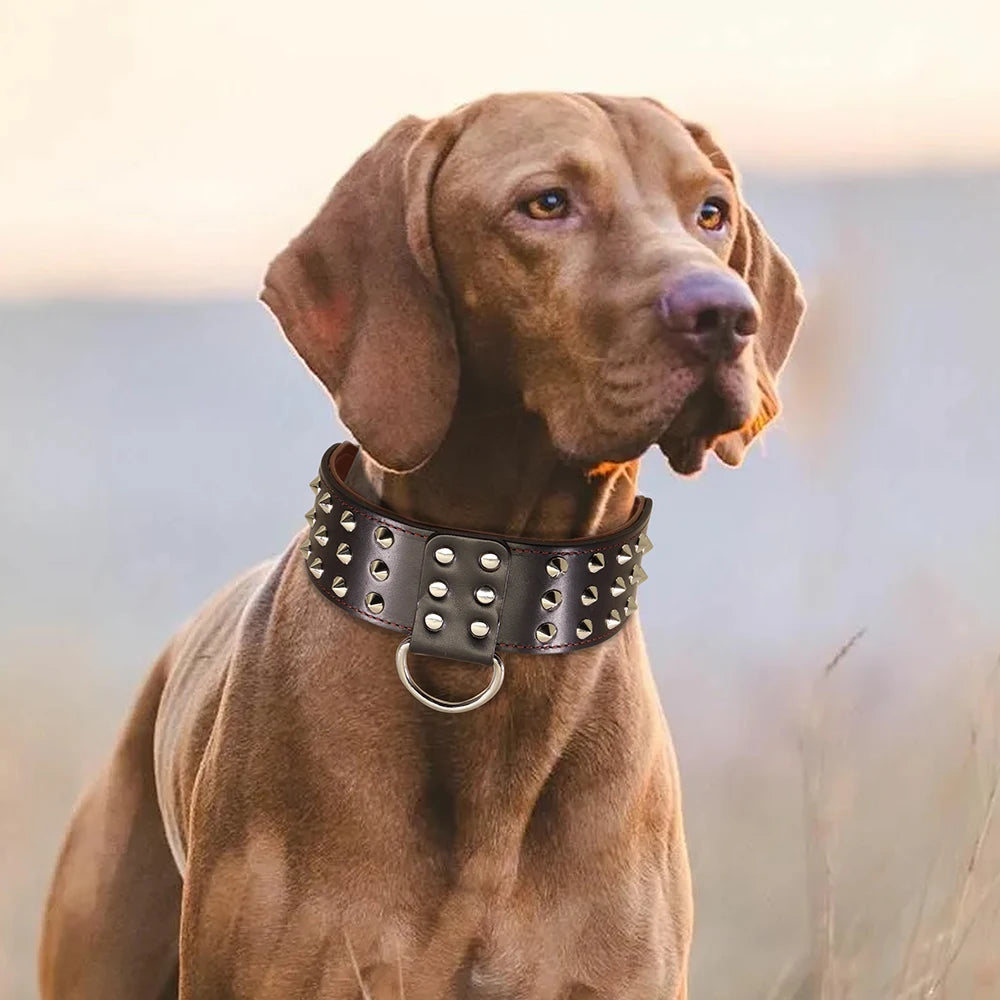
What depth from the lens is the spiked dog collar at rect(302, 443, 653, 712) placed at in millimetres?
2584

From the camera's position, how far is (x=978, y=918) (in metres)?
3.16

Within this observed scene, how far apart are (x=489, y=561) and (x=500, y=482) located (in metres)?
0.16

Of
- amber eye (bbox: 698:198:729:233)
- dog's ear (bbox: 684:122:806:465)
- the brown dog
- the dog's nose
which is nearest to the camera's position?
the dog's nose

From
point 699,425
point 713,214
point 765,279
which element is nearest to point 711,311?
point 699,425

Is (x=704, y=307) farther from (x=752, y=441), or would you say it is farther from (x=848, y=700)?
(x=848, y=700)

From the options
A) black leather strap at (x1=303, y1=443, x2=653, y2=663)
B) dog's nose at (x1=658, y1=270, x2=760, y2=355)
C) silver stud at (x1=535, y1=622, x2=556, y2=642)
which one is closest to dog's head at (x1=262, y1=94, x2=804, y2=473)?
dog's nose at (x1=658, y1=270, x2=760, y2=355)

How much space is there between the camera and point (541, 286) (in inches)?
101

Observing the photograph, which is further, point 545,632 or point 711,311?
point 545,632

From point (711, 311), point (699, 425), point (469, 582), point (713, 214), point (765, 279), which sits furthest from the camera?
point (765, 279)

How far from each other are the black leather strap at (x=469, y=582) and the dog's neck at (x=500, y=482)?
0.08m

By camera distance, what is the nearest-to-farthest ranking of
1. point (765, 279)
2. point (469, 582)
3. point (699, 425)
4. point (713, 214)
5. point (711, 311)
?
1. point (711, 311)
2. point (699, 425)
3. point (469, 582)
4. point (713, 214)
5. point (765, 279)

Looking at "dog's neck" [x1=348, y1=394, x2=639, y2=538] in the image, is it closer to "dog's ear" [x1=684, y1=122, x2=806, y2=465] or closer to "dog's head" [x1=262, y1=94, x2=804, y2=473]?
"dog's head" [x1=262, y1=94, x2=804, y2=473]

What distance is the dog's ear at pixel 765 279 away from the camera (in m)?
2.90

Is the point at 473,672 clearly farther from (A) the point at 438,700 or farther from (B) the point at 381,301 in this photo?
(B) the point at 381,301
